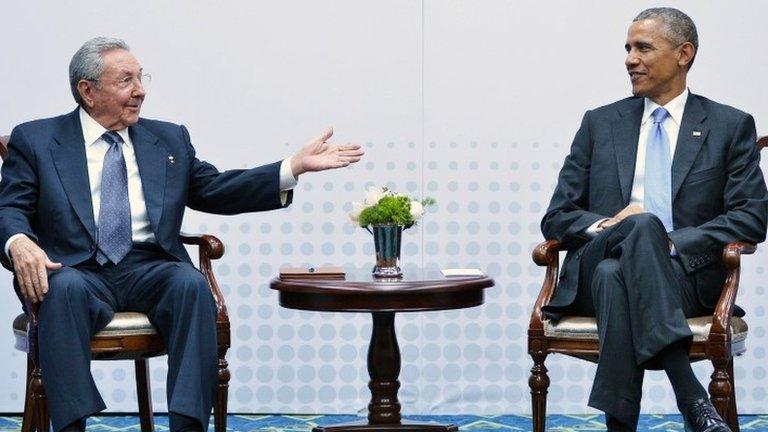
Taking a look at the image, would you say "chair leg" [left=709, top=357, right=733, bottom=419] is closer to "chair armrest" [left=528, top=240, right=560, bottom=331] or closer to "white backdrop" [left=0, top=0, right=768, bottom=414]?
"chair armrest" [left=528, top=240, right=560, bottom=331]

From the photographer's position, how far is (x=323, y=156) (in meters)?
4.54

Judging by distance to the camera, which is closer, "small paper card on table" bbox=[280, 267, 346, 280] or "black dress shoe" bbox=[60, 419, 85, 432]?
"black dress shoe" bbox=[60, 419, 85, 432]

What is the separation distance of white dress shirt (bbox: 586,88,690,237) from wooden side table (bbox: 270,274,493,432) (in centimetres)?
61

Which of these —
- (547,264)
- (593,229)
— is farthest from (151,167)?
(593,229)

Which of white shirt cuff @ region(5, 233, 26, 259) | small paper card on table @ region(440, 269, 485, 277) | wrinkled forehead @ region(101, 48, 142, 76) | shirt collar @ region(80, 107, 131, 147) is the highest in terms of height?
wrinkled forehead @ region(101, 48, 142, 76)

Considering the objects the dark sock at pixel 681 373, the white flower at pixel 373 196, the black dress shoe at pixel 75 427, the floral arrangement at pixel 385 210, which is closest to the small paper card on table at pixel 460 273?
the floral arrangement at pixel 385 210

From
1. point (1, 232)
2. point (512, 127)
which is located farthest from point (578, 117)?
point (1, 232)

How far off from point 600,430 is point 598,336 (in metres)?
1.19

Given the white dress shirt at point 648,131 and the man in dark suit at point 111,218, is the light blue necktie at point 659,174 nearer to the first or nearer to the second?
the white dress shirt at point 648,131

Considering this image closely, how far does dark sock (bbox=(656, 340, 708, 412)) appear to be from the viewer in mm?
3893

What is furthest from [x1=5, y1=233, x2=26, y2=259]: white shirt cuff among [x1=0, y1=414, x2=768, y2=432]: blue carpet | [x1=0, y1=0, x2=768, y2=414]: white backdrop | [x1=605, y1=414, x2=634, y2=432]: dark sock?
[x1=605, y1=414, x2=634, y2=432]: dark sock

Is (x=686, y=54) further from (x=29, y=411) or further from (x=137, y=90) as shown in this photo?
(x=29, y=411)

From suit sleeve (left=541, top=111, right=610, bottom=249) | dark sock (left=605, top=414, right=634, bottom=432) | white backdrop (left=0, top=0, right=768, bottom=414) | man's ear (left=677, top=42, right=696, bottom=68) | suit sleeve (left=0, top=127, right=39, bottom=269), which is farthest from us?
white backdrop (left=0, top=0, right=768, bottom=414)

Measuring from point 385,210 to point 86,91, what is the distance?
110cm
